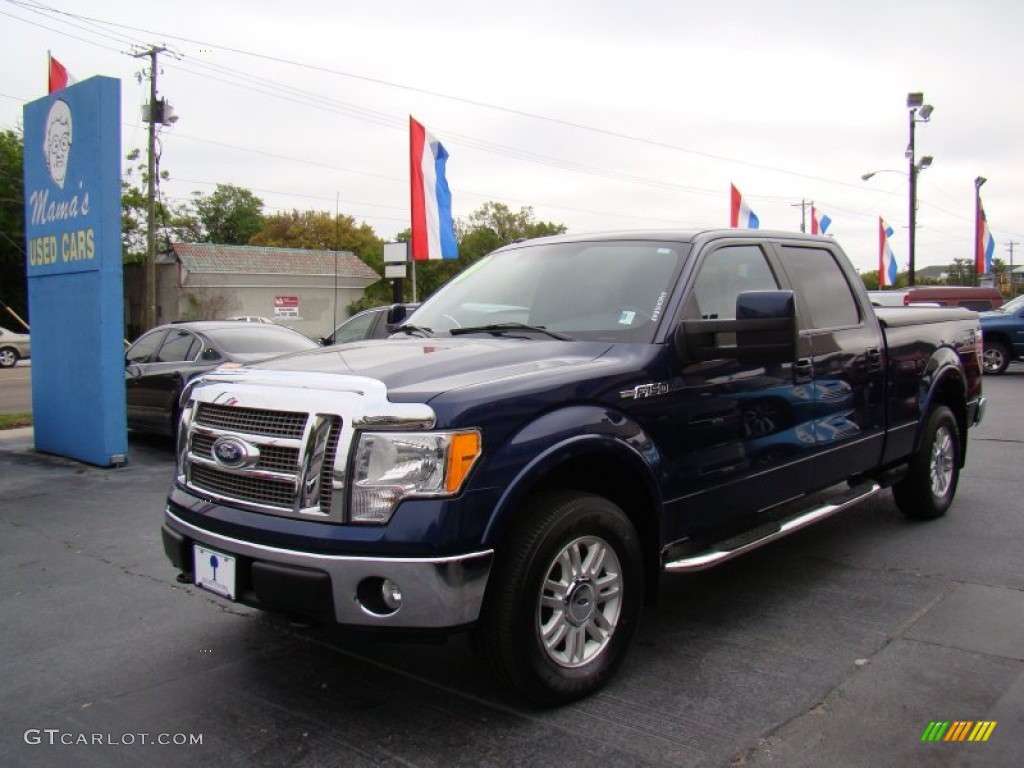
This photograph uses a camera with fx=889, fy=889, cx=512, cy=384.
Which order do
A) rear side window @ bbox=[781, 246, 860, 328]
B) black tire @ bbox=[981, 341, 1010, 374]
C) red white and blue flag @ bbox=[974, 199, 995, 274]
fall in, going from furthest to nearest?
red white and blue flag @ bbox=[974, 199, 995, 274] → black tire @ bbox=[981, 341, 1010, 374] → rear side window @ bbox=[781, 246, 860, 328]

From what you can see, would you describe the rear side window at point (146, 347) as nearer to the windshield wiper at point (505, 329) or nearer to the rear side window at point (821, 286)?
the windshield wiper at point (505, 329)

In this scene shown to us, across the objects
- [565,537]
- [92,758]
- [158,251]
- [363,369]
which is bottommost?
[92,758]

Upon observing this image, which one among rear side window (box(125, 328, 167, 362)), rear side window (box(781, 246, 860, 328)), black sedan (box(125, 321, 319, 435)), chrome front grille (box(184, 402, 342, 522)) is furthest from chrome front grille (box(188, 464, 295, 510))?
rear side window (box(125, 328, 167, 362))

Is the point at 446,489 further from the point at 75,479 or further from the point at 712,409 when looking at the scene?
the point at 75,479

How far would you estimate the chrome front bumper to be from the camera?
2.98 m

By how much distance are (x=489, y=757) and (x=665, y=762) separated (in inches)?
23.6

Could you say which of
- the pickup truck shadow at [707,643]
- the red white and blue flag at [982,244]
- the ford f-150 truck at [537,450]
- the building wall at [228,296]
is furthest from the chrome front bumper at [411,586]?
the building wall at [228,296]

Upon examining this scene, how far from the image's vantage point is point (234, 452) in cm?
338

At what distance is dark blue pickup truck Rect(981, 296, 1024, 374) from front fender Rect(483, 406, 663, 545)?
17.6 m

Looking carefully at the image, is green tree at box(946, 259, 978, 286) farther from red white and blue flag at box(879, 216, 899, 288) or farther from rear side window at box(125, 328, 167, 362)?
rear side window at box(125, 328, 167, 362)

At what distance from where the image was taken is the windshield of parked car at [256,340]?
32.9 ft

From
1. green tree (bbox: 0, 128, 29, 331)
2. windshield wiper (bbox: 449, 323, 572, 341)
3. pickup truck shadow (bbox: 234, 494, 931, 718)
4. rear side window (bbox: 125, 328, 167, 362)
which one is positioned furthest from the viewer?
green tree (bbox: 0, 128, 29, 331)

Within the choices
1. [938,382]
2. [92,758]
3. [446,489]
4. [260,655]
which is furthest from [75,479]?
[938,382]

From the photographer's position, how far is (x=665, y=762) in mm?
3012
